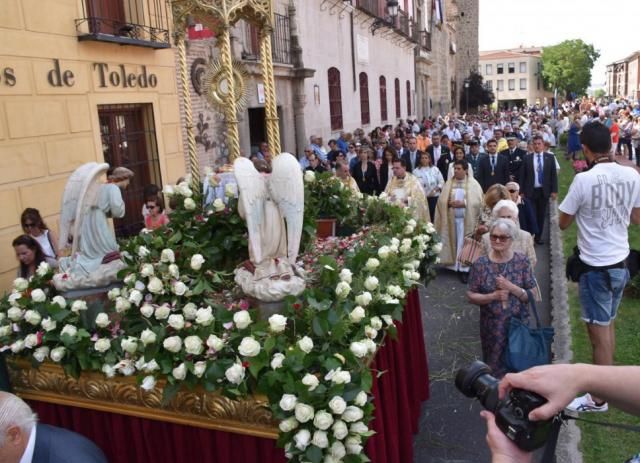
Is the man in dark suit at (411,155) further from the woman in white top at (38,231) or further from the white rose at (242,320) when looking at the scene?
the white rose at (242,320)

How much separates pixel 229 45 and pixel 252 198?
67.8 inches

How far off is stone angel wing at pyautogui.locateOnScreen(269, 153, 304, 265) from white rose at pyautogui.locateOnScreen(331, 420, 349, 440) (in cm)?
127

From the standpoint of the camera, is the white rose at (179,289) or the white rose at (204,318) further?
the white rose at (179,289)

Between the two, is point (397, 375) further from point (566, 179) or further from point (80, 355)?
point (566, 179)

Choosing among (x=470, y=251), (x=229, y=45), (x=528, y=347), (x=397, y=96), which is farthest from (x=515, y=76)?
(x=528, y=347)

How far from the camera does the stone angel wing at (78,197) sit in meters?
3.59

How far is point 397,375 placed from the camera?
3625 millimetres

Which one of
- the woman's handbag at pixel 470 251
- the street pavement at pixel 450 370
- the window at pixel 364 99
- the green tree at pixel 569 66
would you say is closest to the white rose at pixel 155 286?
the street pavement at pixel 450 370

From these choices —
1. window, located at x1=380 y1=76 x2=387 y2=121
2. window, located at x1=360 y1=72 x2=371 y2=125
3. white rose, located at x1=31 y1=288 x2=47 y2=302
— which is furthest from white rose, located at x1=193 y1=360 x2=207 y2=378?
window, located at x1=380 y1=76 x2=387 y2=121

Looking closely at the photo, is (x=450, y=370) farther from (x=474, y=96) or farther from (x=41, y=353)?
(x=474, y=96)

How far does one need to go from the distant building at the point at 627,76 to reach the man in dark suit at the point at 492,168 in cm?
6156

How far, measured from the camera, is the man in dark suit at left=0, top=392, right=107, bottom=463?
2195mm

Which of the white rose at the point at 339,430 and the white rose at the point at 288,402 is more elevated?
the white rose at the point at 288,402

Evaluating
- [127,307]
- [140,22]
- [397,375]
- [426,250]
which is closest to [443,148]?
[140,22]
